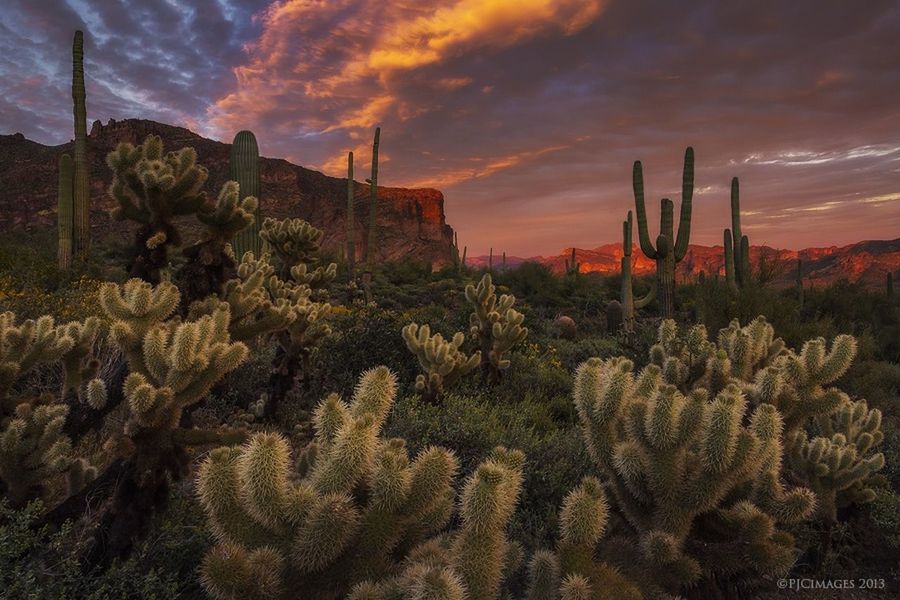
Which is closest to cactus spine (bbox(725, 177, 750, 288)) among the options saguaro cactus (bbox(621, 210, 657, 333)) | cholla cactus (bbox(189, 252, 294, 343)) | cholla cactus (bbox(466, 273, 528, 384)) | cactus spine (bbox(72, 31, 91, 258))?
saguaro cactus (bbox(621, 210, 657, 333))

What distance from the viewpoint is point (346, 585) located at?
6.56ft

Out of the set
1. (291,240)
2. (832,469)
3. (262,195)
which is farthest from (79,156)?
(262,195)

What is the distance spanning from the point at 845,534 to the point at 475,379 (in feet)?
14.5

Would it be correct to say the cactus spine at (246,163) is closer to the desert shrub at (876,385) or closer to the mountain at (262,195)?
the desert shrub at (876,385)

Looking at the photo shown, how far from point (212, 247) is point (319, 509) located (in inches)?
122

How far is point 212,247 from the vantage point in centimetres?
435

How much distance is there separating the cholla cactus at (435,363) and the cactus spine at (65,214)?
10.4 m

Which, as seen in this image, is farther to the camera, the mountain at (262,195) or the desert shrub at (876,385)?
the mountain at (262,195)

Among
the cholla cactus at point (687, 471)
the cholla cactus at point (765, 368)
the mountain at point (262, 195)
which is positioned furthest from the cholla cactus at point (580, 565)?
the mountain at point (262, 195)

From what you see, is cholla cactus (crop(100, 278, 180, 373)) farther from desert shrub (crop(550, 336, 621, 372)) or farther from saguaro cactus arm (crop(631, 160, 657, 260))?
saguaro cactus arm (crop(631, 160, 657, 260))

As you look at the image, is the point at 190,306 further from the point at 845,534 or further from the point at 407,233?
the point at 407,233

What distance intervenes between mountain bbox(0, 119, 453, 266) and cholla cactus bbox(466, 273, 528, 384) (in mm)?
31636

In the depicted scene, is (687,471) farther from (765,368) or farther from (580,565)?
(765,368)

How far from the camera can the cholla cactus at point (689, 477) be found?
2.67 meters
